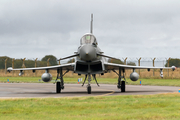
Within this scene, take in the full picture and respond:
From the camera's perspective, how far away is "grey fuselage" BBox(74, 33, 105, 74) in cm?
1708

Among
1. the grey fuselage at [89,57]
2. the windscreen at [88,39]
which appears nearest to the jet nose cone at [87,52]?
the grey fuselage at [89,57]

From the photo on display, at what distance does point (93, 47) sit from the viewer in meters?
17.4

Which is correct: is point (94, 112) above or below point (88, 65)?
below

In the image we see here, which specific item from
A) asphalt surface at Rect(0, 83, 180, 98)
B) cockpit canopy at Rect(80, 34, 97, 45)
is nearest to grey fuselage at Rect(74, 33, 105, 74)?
cockpit canopy at Rect(80, 34, 97, 45)

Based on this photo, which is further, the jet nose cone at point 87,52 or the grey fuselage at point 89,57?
the grey fuselage at point 89,57

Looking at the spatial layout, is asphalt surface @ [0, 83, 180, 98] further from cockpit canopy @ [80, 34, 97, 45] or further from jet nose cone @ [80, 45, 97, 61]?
cockpit canopy @ [80, 34, 97, 45]

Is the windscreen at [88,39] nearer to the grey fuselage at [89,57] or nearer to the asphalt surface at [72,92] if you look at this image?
the grey fuselage at [89,57]

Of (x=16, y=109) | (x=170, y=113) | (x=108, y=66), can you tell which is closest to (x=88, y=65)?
(x=108, y=66)

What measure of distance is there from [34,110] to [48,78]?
10768 millimetres

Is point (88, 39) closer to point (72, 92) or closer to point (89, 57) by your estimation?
point (89, 57)

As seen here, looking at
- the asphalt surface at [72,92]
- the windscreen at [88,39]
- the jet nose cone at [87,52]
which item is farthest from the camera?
the windscreen at [88,39]

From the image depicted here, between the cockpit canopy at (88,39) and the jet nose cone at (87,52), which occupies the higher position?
the cockpit canopy at (88,39)

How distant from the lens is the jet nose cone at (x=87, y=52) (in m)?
17.0

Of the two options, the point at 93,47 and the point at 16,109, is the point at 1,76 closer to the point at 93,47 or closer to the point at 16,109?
the point at 93,47
